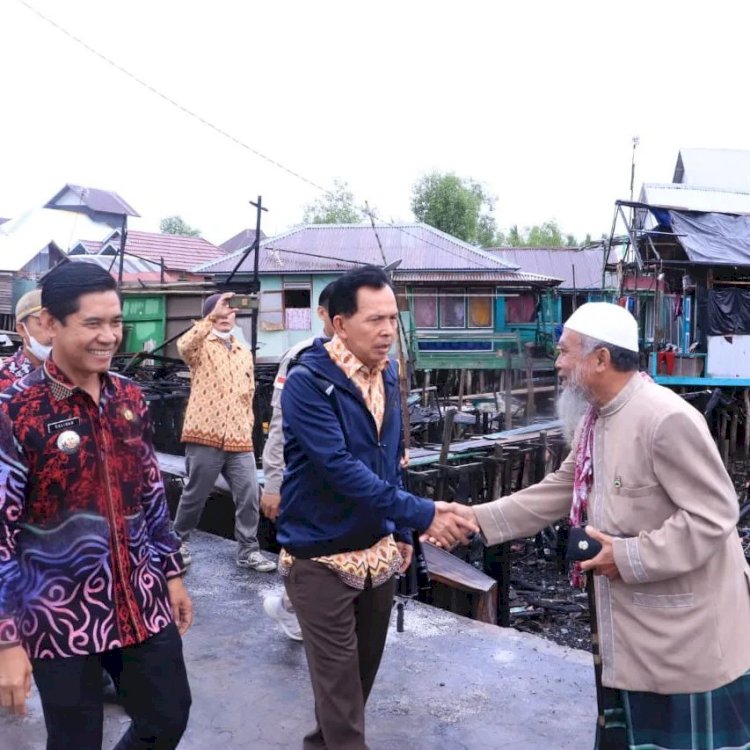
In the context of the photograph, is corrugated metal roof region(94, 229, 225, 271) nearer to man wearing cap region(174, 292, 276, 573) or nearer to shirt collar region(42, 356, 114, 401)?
man wearing cap region(174, 292, 276, 573)

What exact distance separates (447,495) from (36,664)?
7.36 m

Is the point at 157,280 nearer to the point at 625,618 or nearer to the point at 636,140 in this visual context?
the point at 636,140

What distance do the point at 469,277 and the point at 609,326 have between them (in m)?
20.7

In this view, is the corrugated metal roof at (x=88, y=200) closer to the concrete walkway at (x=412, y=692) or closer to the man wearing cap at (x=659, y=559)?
the concrete walkway at (x=412, y=692)

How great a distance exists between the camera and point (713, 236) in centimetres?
1769

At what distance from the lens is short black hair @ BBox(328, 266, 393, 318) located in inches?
110

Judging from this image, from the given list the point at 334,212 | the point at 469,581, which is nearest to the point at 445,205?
the point at 334,212

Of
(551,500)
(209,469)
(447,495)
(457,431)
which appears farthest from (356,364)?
(457,431)

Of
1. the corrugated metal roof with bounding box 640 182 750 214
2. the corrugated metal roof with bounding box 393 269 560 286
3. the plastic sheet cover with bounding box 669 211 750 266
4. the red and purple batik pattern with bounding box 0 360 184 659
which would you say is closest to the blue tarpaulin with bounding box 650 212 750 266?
the plastic sheet cover with bounding box 669 211 750 266

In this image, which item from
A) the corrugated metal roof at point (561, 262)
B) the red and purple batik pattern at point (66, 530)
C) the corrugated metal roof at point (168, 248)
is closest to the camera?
the red and purple batik pattern at point (66, 530)

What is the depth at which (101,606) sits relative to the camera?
220cm

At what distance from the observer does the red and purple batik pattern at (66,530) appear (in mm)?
2129

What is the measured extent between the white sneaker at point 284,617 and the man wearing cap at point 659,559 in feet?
7.27

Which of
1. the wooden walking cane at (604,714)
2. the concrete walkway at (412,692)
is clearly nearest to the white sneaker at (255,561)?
the concrete walkway at (412,692)
